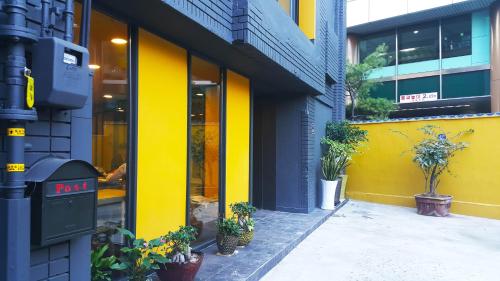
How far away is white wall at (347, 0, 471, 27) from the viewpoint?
14.9m

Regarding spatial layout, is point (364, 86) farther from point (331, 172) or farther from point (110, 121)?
point (110, 121)

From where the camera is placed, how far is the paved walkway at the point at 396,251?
444 centimetres

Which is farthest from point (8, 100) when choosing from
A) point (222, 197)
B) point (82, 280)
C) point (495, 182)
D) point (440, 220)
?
point (495, 182)

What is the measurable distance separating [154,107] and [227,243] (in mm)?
1970

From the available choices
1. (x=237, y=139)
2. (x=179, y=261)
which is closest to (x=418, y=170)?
(x=237, y=139)

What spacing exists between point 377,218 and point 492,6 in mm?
11979

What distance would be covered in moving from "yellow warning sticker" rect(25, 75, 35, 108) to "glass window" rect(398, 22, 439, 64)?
17567 mm

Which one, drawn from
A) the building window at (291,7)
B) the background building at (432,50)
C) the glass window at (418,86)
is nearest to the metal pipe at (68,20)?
the building window at (291,7)

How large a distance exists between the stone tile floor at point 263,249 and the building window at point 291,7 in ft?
12.8

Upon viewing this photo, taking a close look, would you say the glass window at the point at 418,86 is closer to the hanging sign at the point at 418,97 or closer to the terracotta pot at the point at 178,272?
the hanging sign at the point at 418,97

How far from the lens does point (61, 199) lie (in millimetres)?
1988

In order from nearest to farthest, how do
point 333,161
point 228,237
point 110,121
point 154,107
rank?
point 110,121 → point 154,107 → point 228,237 → point 333,161

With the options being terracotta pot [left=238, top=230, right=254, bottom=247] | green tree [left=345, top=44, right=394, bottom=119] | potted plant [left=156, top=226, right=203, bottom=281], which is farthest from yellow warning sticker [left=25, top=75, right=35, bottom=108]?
green tree [left=345, top=44, right=394, bottom=119]

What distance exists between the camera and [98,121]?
330 cm
